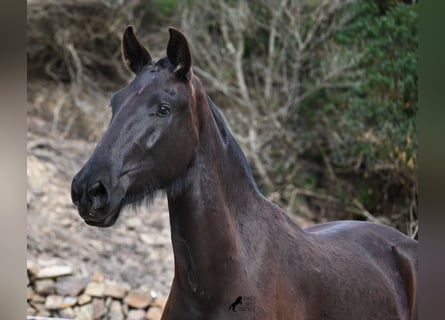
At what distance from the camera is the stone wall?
4.99 metres

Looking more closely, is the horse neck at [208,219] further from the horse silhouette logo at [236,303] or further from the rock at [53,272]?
the rock at [53,272]

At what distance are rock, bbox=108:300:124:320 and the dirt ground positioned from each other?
23 cm

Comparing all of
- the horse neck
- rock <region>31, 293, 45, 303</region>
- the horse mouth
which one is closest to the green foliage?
rock <region>31, 293, 45, 303</region>

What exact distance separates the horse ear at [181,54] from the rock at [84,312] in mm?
3478

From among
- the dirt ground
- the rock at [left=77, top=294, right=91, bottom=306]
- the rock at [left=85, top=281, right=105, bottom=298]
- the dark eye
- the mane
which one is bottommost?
the rock at [left=77, top=294, right=91, bottom=306]

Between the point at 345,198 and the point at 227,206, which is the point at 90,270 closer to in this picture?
the point at 345,198

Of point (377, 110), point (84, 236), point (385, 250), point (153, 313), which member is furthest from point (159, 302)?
point (385, 250)

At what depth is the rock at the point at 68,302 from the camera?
16.4 ft

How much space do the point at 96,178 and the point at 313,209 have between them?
15.2ft

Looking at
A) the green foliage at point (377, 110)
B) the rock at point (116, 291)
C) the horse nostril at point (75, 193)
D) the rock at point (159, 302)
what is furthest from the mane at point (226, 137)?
the green foliage at point (377, 110)

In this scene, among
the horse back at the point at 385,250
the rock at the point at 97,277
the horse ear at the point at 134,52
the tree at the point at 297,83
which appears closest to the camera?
the horse ear at the point at 134,52

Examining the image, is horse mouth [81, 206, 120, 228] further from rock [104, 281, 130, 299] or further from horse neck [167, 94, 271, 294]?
rock [104, 281, 130, 299]

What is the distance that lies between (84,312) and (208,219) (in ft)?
11.1

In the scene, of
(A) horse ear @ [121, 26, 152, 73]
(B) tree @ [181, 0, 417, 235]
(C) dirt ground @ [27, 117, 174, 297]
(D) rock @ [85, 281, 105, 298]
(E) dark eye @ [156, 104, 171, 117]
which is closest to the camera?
(E) dark eye @ [156, 104, 171, 117]
